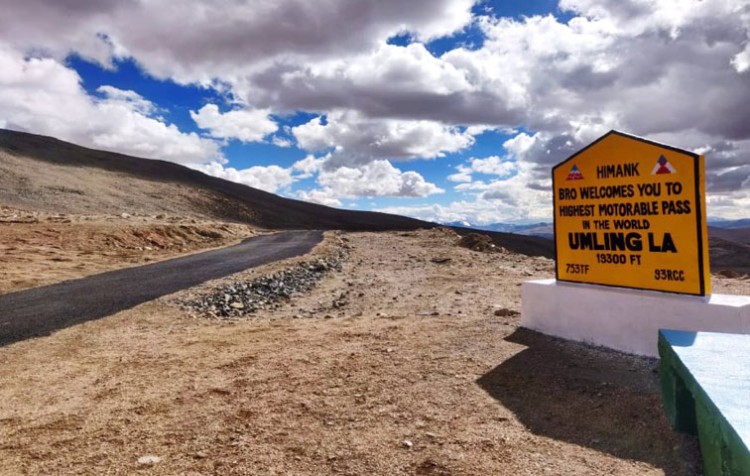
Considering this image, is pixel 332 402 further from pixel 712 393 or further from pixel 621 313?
pixel 621 313

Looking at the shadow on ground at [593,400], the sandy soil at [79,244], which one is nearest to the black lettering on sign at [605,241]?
the shadow on ground at [593,400]

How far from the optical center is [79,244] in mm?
25359

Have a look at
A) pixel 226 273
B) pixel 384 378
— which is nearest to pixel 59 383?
pixel 384 378

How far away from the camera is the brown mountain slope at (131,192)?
Answer: 192ft

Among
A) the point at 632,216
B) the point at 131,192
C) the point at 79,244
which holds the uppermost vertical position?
the point at 131,192

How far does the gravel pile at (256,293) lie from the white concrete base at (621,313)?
7.11 meters

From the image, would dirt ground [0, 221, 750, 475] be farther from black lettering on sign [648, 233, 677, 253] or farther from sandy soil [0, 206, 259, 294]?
sandy soil [0, 206, 259, 294]

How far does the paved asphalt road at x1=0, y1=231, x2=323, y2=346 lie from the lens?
408 inches

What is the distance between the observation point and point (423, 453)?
4.56 m

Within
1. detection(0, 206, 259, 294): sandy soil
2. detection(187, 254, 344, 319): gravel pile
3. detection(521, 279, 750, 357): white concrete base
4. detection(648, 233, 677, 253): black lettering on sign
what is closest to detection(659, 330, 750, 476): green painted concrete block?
detection(521, 279, 750, 357): white concrete base

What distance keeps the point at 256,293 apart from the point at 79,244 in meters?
16.0

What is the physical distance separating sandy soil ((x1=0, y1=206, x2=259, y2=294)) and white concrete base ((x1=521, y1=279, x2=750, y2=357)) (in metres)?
14.6

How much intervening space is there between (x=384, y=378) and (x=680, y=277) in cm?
450

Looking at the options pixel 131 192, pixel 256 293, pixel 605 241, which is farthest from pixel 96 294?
pixel 131 192
